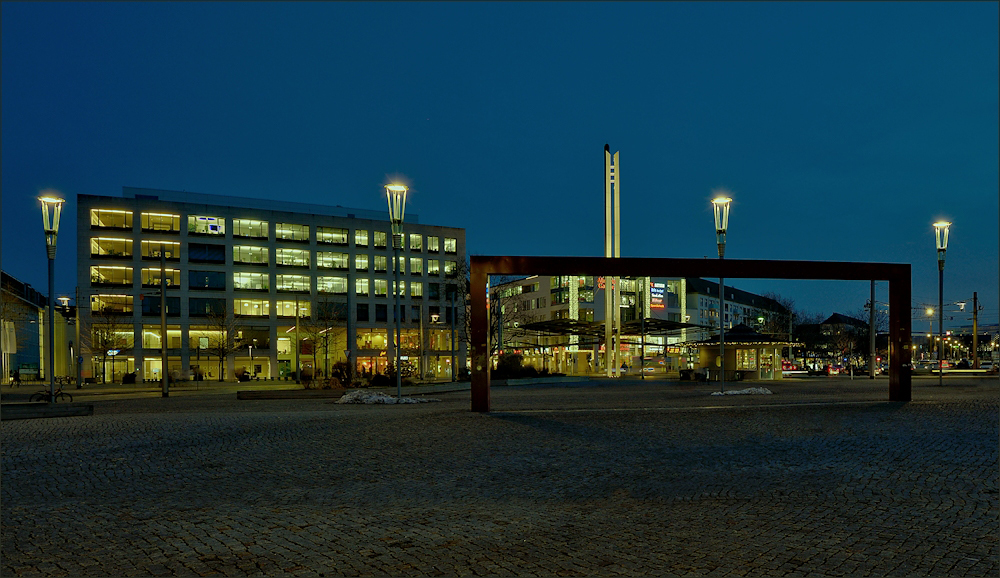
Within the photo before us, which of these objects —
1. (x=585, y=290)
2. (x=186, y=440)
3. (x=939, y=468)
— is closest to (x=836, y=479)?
(x=939, y=468)

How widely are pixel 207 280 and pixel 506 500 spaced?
74568 millimetres

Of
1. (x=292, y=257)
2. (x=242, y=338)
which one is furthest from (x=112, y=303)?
(x=292, y=257)

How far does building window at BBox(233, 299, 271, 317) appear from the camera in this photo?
7844cm

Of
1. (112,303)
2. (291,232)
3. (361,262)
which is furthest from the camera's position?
(361,262)

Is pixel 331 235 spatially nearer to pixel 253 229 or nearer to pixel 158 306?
pixel 253 229

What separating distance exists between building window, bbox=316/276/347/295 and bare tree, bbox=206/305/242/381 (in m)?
9.39

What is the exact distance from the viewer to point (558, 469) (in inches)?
415

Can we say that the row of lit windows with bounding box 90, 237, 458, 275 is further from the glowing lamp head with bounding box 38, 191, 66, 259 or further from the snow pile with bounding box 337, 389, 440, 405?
the glowing lamp head with bounding box 38, 191, 66, 259

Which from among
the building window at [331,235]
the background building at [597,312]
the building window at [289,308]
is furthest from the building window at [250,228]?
the background building at [597,312]

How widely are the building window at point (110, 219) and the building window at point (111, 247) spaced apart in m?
1.24

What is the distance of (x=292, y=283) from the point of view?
81.3m

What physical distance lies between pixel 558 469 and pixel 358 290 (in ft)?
249

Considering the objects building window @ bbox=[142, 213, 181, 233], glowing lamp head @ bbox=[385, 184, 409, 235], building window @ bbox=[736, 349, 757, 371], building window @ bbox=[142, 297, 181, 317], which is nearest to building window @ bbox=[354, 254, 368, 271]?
building window @ bbox=[142, 213, 181, 233]

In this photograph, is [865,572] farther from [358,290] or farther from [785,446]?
Result: [358,290]
